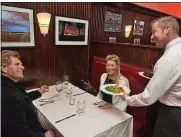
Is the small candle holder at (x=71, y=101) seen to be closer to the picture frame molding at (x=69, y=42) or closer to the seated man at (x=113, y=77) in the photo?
the seated man at (x=113, y=77)

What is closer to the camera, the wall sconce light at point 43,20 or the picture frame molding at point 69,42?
the wall sconce light at point 43,20

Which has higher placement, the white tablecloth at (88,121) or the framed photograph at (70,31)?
the framed photograph at (70,31)

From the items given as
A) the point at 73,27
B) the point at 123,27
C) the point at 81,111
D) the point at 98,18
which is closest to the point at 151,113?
the point at 81,111

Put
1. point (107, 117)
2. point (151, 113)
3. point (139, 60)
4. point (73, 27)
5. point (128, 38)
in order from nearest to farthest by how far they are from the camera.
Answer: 1. point (107, 117)
2. point (151, 113)
3. point (139, 60)
4. point (73, 27)
5. point (128, 38)

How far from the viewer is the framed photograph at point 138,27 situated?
12.4 feet

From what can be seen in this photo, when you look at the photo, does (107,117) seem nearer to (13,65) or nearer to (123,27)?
(13,65)

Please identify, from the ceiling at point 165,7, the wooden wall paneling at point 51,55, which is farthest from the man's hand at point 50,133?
the ceiling at point 165,7

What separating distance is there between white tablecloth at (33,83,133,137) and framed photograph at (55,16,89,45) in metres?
1.11

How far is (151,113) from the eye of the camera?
1.86 meters

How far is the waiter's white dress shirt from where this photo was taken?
3.79 feet

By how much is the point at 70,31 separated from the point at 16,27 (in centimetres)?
79

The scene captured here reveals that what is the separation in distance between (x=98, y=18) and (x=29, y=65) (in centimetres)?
146

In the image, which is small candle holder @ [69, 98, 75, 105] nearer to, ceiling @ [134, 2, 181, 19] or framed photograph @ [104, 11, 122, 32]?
framed photograph @ [104, 11, 122, 32]

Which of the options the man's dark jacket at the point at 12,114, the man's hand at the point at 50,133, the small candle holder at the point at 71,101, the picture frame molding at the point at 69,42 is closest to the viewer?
the man's dark jacket at the point at 12,114
